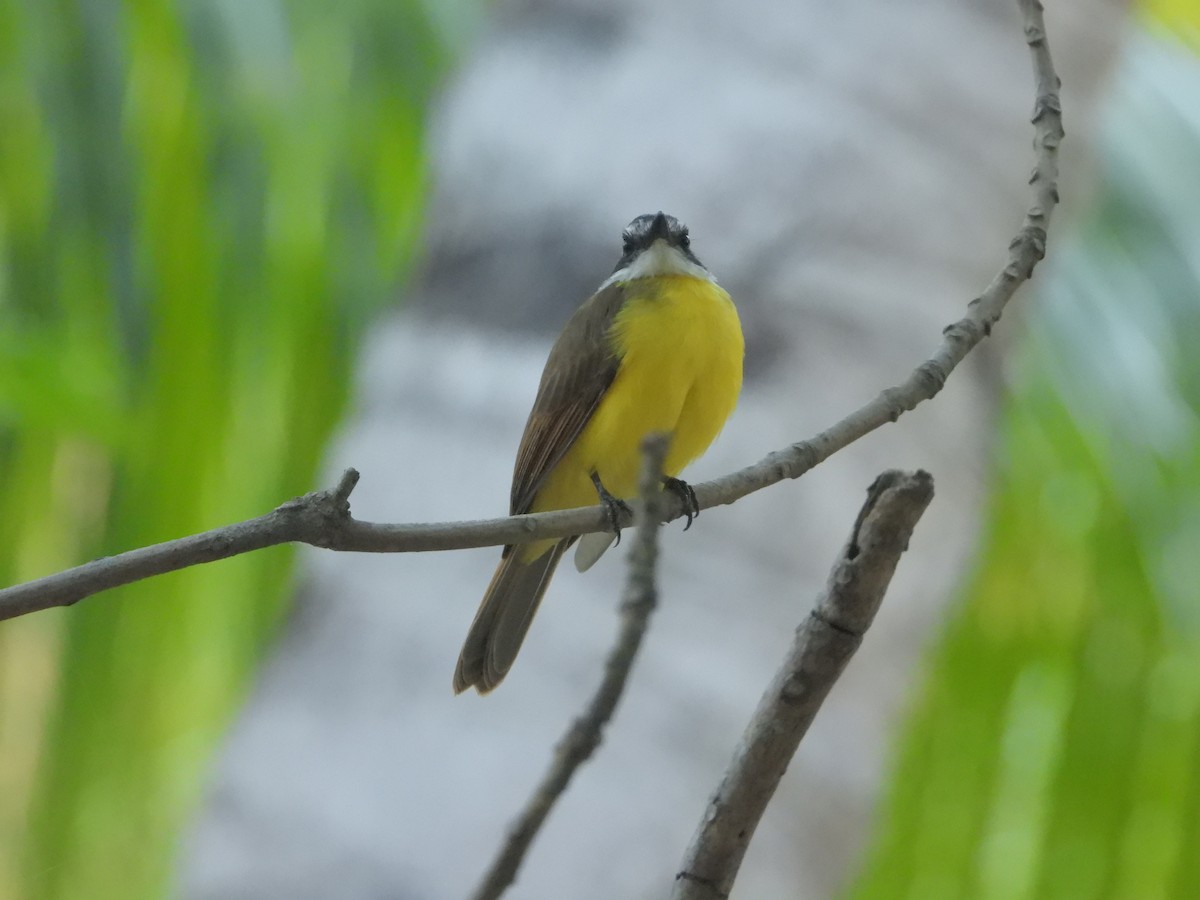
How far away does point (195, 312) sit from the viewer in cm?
279

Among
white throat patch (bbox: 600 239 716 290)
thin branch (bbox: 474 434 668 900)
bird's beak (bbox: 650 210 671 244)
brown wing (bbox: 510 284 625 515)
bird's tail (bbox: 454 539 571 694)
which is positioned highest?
white throat patch (bbox: 600 239 716 290)

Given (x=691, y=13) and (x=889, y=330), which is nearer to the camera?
(x=889, y=330)

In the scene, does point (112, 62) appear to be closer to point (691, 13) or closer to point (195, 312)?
point (195, 312)

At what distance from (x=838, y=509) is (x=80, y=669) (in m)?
1.68

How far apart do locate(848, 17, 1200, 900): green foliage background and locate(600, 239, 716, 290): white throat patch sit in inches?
39.8

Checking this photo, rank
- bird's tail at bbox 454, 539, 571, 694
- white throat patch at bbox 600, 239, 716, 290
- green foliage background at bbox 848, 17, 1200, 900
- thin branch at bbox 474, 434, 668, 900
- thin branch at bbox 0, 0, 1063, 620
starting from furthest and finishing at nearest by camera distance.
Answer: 1. green foliage background at bbox 848, 17, 1200, 900
2. white throat patch at bbox 600, 239, 716, 290
3. bird's tail at bbox 454, 539, 571, 694
4. thin branch at bbox 0, 0, 1063, 620
5. thin branch at bbox 474, 434, 668, 900

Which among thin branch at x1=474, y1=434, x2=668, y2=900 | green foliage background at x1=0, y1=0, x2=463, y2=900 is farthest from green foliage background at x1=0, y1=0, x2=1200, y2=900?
thin branch at x1=474, y1=434, x2=668, y2=900

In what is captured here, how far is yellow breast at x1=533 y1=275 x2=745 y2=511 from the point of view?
5.58 feet

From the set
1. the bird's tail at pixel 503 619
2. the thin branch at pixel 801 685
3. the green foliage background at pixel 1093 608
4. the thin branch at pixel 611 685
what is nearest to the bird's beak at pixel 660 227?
the bird's tail at pixel 503 619

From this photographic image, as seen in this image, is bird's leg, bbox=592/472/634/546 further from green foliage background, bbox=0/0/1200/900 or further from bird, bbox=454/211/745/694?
green foliage background, bbox=0/0/1200/900

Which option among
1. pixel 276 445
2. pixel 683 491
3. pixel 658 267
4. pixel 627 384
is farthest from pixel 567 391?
pixel 276 445

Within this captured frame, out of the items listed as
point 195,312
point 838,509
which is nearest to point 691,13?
point 838,509

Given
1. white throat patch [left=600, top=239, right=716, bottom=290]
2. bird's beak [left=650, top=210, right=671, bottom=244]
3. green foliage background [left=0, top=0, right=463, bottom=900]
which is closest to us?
bird's beak [left=650, top=210, right=671, bottom=244]

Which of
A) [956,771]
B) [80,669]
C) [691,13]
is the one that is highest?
[691,13]
